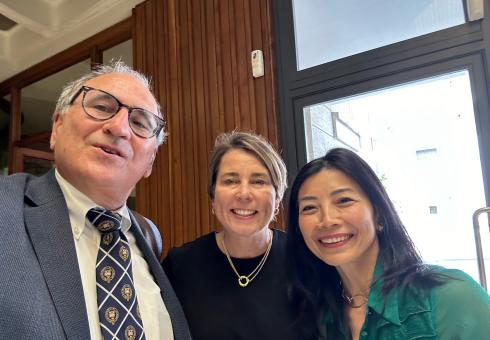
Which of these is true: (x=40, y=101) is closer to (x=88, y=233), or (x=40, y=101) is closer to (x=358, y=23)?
(x=358, y=23)

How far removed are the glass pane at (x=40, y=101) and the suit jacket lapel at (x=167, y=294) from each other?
3.82 meters

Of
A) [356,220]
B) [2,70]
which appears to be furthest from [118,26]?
[356,220]

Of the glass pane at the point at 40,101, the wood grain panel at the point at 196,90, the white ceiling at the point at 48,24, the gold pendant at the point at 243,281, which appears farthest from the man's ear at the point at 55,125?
the glass pane at the point at 40,101

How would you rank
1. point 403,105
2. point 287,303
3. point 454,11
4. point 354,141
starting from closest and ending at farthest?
point 287,303 < point 454,11 < point 403,105 < point 354,141

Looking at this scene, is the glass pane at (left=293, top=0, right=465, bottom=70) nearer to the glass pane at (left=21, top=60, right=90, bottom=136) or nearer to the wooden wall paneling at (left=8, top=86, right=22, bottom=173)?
the glass pane at (left=21, top=60, right=90, bottom=136)

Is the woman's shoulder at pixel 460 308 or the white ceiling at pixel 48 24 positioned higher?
the white ceiling at pixel 48 24

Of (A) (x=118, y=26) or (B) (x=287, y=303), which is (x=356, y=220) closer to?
(B) (x=287, y=303)

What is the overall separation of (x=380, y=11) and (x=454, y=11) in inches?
17.7

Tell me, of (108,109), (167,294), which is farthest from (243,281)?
(108,109)

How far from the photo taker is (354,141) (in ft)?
8.61

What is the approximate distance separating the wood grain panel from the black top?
3.32ft

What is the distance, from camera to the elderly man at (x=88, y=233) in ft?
2.79

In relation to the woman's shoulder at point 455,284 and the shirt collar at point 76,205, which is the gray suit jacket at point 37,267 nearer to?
the shirt collar at point 76,205

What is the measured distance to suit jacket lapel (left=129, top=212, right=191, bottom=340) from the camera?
1.22 meters
